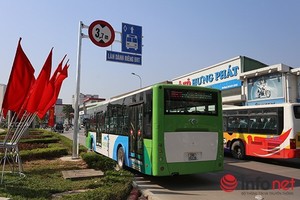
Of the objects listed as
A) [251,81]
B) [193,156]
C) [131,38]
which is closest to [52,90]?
[193,156]

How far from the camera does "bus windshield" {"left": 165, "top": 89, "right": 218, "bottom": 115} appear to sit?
9000mm

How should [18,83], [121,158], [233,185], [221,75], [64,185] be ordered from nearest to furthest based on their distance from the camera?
[64,185] < [18,83] < [233,185] < [121,158] < [221,75]

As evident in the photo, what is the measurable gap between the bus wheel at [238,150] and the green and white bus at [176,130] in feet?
20.7

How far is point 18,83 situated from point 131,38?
386 inches

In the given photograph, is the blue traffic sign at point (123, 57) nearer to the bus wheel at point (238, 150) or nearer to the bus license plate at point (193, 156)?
the bus wheel at point (238, 150)

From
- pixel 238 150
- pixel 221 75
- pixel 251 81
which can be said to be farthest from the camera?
pixel 221 75

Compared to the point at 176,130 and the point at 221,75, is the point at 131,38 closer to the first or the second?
the point at 176,130

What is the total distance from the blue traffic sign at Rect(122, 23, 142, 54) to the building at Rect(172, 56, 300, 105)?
434 inches

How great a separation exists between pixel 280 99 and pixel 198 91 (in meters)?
15.7

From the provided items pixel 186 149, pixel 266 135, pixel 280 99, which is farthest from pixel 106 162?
pixel 280 99

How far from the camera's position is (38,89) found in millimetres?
9148

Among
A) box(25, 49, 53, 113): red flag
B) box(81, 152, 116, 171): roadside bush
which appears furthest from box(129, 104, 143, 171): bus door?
box(25, 49, 53, 113): red flag

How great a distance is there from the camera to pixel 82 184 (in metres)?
8.26

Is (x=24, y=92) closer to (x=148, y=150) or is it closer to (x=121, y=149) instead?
(x=148, y=150)
